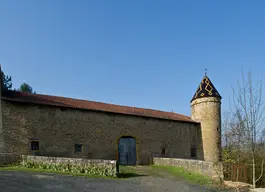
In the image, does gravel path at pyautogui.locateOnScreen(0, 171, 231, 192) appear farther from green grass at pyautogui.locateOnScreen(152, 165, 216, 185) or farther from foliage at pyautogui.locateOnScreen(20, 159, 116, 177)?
green grass at pyautogui.locateOnScreen(152, 165, 216, 185)

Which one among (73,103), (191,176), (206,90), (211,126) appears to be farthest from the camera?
(206,90)

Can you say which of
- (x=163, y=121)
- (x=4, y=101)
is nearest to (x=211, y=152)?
(x=163, y=121)

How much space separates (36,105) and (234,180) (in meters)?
12.3

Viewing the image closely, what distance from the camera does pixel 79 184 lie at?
9.30 metres

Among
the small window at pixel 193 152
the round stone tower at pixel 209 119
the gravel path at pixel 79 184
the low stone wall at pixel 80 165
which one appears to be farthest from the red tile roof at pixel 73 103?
the gravel path at pixel 79 184

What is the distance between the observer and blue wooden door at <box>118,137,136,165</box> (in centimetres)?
1808

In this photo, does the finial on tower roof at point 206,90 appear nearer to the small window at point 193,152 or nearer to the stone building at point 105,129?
the stone building at point 105,129

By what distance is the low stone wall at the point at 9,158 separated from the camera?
13.2m

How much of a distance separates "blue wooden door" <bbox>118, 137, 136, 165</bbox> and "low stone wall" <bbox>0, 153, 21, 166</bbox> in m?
7.17

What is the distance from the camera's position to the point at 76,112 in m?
16.8

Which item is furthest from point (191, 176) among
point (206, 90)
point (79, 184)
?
point (206, 90)

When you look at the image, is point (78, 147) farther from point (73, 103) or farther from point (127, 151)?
point (127, 151)

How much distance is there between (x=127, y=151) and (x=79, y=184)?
919 cm

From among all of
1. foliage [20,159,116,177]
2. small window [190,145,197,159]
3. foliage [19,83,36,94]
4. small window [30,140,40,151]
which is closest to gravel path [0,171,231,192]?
foliage [20,159,116,177]
